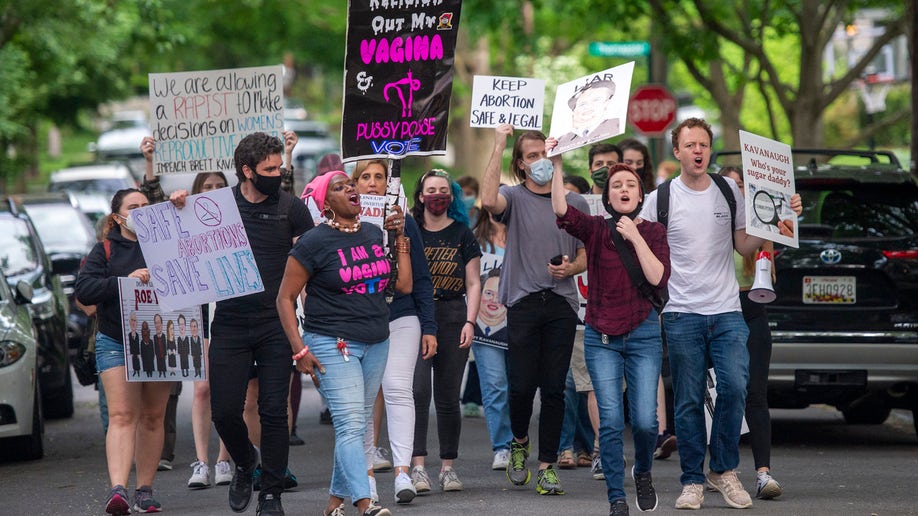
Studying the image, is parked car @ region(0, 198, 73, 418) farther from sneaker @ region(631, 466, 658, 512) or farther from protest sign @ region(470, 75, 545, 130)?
sneaker @ region(631, 466, 658, 512)

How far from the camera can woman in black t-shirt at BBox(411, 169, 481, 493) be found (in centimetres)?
892

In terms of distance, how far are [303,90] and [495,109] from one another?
55296 mm

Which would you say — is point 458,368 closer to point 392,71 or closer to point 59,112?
point 392,71

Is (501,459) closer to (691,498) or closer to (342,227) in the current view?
→ (691,498)

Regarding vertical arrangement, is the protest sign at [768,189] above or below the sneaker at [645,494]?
above

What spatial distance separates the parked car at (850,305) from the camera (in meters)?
9.88

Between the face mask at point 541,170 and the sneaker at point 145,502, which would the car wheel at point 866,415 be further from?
the sneaker at point 145,502

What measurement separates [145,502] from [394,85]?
2747mm

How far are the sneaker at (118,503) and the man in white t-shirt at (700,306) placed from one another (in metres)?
2.96

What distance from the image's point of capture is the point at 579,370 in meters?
9.77

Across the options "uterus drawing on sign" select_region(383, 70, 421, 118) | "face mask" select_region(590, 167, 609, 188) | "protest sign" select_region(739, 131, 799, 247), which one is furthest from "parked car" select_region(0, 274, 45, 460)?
"protest sign" select_region(739, 131, 799, 247)

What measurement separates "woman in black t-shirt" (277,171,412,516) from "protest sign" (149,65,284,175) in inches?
104

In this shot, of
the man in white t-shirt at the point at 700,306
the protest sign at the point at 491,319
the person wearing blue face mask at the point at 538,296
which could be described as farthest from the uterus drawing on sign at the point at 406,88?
the man in white t-shirt at the point at 700,306

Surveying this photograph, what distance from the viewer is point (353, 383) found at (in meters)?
7.42
